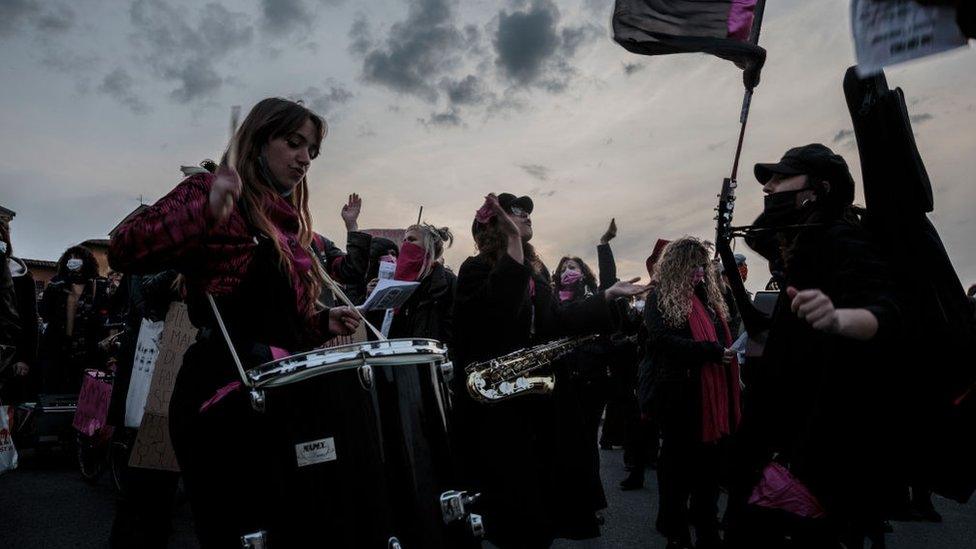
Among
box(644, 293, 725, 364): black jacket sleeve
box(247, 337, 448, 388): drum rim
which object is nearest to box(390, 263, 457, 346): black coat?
box(644, 293, 725, 364): black jacket sleeve

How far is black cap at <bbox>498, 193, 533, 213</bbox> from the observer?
383cm

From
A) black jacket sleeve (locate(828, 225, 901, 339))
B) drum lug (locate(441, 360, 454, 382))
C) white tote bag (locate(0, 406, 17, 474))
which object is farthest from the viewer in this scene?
white tote bag (locate(0, 406, 17, 474))

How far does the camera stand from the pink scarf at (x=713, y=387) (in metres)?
4.40

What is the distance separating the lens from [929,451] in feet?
6.75

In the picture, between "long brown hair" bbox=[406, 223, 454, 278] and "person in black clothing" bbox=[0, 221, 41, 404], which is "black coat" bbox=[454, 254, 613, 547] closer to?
"long brown hair" bbox=[406, 223, 454, 278]

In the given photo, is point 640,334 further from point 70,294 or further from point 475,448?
point 70,294

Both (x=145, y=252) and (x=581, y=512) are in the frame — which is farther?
→ (x=581, y=512)

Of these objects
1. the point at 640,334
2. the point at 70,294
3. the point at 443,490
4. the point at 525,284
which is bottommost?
the point at 443,490

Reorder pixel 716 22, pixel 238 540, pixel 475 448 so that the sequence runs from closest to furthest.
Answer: pixel 238 540, pixel 475 448, pixel 716 22

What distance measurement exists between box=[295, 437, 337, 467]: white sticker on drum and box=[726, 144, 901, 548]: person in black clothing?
5.06 ft

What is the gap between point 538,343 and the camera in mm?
3900

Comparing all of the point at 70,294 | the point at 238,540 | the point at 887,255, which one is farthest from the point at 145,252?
the point at 70,294

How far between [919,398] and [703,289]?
3.08m

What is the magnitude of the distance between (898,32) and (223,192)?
5.80 feet
